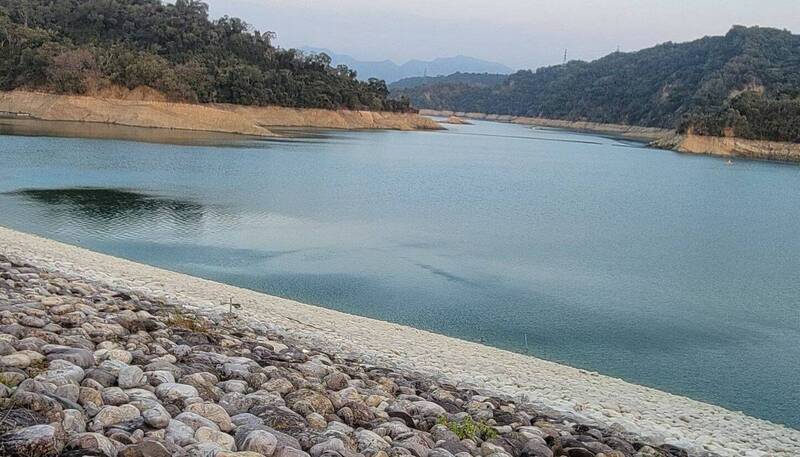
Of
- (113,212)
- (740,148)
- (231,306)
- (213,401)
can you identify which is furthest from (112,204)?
(740,148)

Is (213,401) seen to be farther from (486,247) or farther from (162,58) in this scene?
(162,58)

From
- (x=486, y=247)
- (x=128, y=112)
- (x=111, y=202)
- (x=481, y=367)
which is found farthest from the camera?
(x=128, y=112)

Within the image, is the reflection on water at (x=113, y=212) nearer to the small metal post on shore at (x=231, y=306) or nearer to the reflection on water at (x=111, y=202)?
the reflection on water at (x=111, y=202)

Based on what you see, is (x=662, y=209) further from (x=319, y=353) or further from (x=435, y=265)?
(x=319, y=353)

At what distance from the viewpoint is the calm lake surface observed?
1215cm

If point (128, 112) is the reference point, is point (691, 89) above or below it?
above

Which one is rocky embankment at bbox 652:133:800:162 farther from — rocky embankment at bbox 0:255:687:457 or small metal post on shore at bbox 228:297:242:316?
rocky embankment at bbox 0:255:687:457

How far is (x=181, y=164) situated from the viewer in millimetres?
37250

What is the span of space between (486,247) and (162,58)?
6424 cm

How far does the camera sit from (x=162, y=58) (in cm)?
7488

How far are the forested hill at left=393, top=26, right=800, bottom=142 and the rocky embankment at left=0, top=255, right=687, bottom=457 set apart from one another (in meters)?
84.6

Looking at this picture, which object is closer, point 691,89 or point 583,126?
point 691,89

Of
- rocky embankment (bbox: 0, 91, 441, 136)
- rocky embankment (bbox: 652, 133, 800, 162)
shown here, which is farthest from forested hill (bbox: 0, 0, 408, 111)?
rocky embankment (bbox: 652, 133, 800, 162)

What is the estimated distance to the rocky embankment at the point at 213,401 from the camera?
→ 14.6 ft
